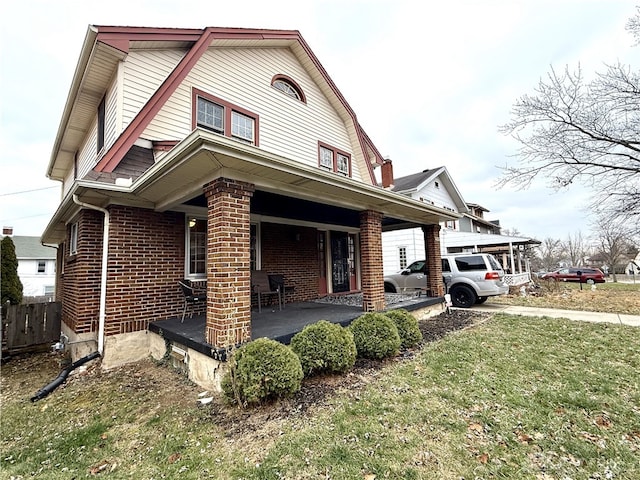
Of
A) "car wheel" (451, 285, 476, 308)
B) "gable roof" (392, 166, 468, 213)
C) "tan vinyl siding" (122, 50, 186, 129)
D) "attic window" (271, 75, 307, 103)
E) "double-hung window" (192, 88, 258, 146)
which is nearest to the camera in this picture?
"tan vinyl siding" (122, 50, 186, 129)

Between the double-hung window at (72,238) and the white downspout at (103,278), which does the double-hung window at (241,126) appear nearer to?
the white downspout at (103,278)

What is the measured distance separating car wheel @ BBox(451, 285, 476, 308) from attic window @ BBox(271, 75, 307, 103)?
25.9 ft

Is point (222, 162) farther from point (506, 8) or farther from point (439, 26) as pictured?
point (506, 8)

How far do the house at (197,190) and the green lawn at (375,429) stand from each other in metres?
0.93

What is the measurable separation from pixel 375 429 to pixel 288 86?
8969 mm

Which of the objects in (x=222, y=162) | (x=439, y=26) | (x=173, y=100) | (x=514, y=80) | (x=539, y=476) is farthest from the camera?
(x=514, y=80)

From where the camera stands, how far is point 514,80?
10805 millimetres

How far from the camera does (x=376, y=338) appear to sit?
4562 mm

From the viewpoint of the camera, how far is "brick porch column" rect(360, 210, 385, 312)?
633cm

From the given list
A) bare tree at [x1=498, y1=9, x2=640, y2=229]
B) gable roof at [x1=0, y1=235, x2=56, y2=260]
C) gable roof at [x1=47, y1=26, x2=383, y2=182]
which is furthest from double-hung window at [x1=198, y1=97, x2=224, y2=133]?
gable roof at [x1=0, y1=235, x2=56, y2=260]

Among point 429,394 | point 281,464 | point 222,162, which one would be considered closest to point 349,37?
point 222,162

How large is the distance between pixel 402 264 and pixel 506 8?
11847mm

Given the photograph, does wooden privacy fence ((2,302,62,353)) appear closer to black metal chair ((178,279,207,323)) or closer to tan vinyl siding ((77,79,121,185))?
tan vinyl siding ((77,79,121,185))

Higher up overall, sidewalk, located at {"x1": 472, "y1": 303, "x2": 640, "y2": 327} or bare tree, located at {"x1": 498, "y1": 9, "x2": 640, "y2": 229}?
bare tree, located at {"x1": 498, "y1": 9, "x2": 640, "y2": 229}
